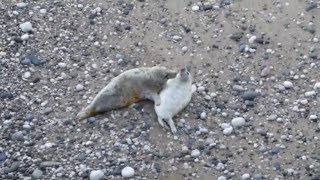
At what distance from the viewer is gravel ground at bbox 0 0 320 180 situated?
4.75m

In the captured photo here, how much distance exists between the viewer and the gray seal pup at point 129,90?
5062mm

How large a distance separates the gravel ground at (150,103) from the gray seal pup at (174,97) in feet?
0.24

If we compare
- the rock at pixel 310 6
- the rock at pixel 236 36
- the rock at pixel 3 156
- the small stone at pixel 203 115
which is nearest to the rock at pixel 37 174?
the rock at pixel 3 156

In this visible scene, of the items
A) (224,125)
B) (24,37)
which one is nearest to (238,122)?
(224,125)

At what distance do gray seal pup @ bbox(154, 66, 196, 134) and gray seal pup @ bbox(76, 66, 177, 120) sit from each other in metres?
0.05

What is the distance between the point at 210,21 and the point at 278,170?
1.58 metres

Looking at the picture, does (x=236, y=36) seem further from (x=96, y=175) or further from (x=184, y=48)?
(x=96, y=175)

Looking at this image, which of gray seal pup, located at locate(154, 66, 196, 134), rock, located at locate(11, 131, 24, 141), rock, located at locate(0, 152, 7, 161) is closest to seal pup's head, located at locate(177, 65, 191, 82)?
gray seal pup, located at locate(154, 66, 196, 134)

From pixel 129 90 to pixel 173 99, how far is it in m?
0.31

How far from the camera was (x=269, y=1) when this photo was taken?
5.96m

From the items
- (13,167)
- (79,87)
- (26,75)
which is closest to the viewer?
(13,167)

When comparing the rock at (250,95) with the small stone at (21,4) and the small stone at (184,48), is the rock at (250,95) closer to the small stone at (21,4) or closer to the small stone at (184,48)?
the small stone at (184,48)

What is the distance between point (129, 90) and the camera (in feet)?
16.7

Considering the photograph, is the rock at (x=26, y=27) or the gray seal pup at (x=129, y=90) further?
the rock at (x=26, y=27)
